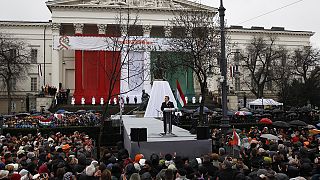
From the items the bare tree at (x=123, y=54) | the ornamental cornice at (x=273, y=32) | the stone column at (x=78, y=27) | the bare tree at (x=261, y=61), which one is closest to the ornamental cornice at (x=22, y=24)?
the stone column at (x=78, y=27)

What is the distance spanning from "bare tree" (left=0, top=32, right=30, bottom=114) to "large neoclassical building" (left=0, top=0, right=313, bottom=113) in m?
2.21

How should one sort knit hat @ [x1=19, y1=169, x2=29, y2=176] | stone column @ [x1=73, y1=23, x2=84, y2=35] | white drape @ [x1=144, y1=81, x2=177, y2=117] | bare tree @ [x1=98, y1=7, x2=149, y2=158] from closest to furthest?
knit hat @ [x1=19, y1=169, x2=29, y2=176], bare tree @ [x1=98, y1=7, x2=149, y2=158], white drape @ [x1=144, y1=81, x2=177, y2=117], stone column @ [x1=73, y1=23, x2=84, y2=35]

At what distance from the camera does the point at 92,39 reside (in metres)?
42.8

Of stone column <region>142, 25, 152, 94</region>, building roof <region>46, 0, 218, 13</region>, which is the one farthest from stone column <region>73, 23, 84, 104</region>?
building roof <region>46, 0, 218, 13</region>

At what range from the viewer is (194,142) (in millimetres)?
13539

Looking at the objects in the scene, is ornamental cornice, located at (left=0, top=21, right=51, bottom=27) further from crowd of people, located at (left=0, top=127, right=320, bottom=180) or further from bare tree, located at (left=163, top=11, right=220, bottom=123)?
crowd of people, located at (left=0, top=127, right=320, bottom=180)

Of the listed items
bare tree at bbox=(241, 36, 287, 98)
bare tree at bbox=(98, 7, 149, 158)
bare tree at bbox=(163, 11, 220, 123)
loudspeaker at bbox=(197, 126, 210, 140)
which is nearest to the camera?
loudspeaker at bbox=(197, 126, 210, 140)

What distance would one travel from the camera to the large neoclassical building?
4564 cm

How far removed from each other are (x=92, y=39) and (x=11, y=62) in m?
17.2

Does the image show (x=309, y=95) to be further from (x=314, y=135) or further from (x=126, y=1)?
(x=126, y=1)

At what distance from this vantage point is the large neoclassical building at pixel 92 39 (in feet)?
150

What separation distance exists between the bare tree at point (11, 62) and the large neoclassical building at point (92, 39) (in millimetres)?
2215

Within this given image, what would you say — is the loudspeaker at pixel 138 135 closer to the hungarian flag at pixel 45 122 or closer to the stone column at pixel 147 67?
the hungarian flag at pixel 45 122

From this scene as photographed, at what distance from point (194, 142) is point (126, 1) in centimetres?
4826
